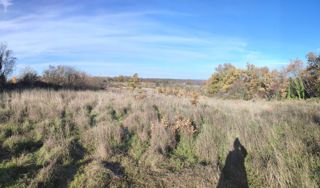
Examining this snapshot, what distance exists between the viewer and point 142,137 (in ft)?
20.0

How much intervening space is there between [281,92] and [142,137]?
37.5 metres

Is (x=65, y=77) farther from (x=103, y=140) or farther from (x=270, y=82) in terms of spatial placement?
(x=270, y=82)

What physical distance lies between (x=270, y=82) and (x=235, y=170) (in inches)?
1703

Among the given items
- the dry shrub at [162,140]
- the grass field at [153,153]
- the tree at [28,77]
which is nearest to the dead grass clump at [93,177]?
the grass field at [153,153]

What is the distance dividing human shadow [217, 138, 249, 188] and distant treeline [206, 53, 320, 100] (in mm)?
32013

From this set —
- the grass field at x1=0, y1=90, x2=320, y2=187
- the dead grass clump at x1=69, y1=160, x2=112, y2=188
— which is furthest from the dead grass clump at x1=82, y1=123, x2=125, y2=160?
the dead grass clump at x1=69, y1=160, x2=112, y2=188

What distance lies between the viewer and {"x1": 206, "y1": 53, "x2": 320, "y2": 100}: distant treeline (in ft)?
110

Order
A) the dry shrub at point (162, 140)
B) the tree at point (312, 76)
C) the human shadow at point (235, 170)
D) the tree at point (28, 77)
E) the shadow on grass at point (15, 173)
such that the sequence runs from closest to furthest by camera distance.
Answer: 1. the shadow on grass at point (15, 173)
2. the human shadow at point (235, 170)
3. the dry shrub at point (162, 140)
4. the tree at point (28, 77)
5. the tree at point (312, 76)

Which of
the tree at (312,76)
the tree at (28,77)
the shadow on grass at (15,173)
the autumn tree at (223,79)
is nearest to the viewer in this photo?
the shadow on grass at (15,173)

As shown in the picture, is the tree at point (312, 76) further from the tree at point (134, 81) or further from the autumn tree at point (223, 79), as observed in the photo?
the tree at point (134, 81)

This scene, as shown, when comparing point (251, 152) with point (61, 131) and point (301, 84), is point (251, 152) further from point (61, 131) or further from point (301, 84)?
point (301, 84)

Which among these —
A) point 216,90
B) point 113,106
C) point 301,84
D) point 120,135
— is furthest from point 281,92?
point 120,135

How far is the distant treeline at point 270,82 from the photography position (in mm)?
33500

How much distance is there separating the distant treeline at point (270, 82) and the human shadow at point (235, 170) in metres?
32.0
